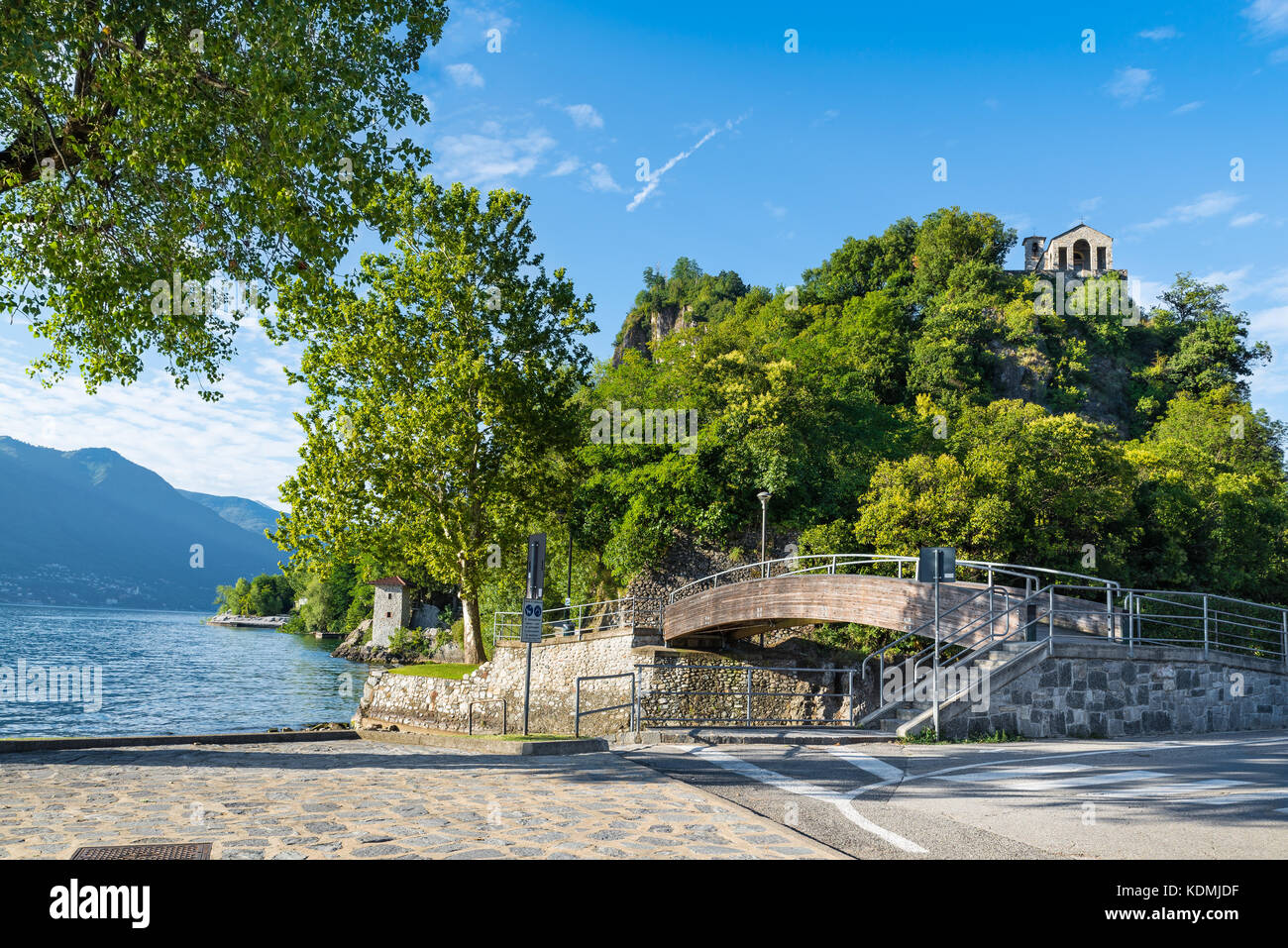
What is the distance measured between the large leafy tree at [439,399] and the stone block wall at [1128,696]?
18.3 metres

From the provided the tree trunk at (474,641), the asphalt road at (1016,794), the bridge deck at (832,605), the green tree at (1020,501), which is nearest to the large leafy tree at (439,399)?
the tree trunk at (474,641)

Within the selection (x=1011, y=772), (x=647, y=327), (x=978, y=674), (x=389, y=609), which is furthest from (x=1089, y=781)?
(x=647, y=327)

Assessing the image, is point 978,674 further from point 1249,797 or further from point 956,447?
point 956,447

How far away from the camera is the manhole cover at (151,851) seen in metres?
4.98

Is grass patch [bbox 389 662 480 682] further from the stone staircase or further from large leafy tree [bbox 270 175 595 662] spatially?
the stone staircase

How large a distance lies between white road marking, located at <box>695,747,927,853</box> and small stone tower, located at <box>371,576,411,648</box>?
3109 inches

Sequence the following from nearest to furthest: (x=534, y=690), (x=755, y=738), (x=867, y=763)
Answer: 1. (x=867, y=763)
2. (x=755, y=738)
3. (x=534, y=690)

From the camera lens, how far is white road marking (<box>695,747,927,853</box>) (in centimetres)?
621

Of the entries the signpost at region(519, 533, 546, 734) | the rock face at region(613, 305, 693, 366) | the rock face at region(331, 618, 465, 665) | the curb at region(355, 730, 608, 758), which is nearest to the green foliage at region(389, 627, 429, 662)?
the rock face at region(331, 618, 465, 665)

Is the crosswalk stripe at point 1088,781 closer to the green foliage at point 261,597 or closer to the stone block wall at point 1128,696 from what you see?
the stone block wall at point 1128,696

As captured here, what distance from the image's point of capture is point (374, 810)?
675 centimetres

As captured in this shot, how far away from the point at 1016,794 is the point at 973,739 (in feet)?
18.9
